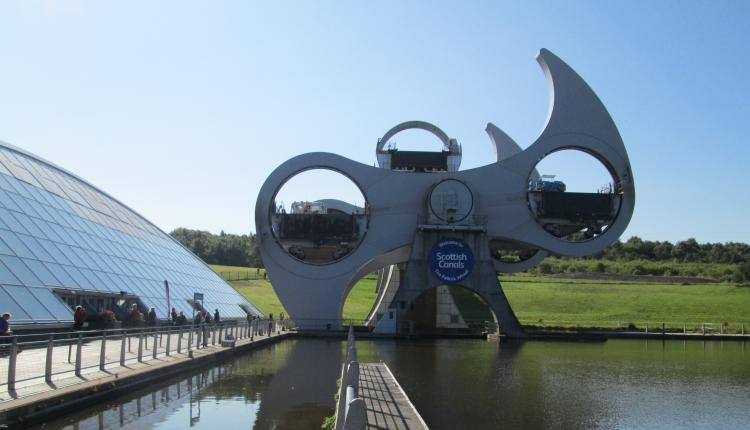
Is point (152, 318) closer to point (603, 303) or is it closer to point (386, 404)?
point (386, 404)

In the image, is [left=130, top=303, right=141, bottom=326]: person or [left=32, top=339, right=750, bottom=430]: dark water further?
[left=130, top=303, right=141, bottom=326]: person

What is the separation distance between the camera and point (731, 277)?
7888 centimetres

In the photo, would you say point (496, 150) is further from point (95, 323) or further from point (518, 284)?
point (95, 323)

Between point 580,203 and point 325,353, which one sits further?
point 580,203

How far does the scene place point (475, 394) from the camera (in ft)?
50.2

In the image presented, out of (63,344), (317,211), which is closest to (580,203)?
(317,211)

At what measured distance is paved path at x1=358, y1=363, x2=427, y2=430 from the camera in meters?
10.2

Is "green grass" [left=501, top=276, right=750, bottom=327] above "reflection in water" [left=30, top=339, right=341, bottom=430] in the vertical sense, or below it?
above

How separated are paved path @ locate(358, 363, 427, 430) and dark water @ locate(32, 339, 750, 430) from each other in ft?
1.82

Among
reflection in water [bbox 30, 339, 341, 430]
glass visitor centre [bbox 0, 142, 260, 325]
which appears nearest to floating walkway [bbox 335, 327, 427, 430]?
reflection in water [bbox 30, 339, 341, 430]

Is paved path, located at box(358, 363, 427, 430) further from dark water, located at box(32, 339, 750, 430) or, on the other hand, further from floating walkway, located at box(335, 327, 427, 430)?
dark water, located at box(32, 339, 750, 430)

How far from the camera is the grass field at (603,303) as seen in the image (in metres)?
52.1

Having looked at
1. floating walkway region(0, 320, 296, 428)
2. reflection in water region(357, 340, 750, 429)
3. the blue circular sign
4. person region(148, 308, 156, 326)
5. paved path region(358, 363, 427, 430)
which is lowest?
reflection in water region(357, 340, 750, 429)

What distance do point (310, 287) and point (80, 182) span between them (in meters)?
14.3
